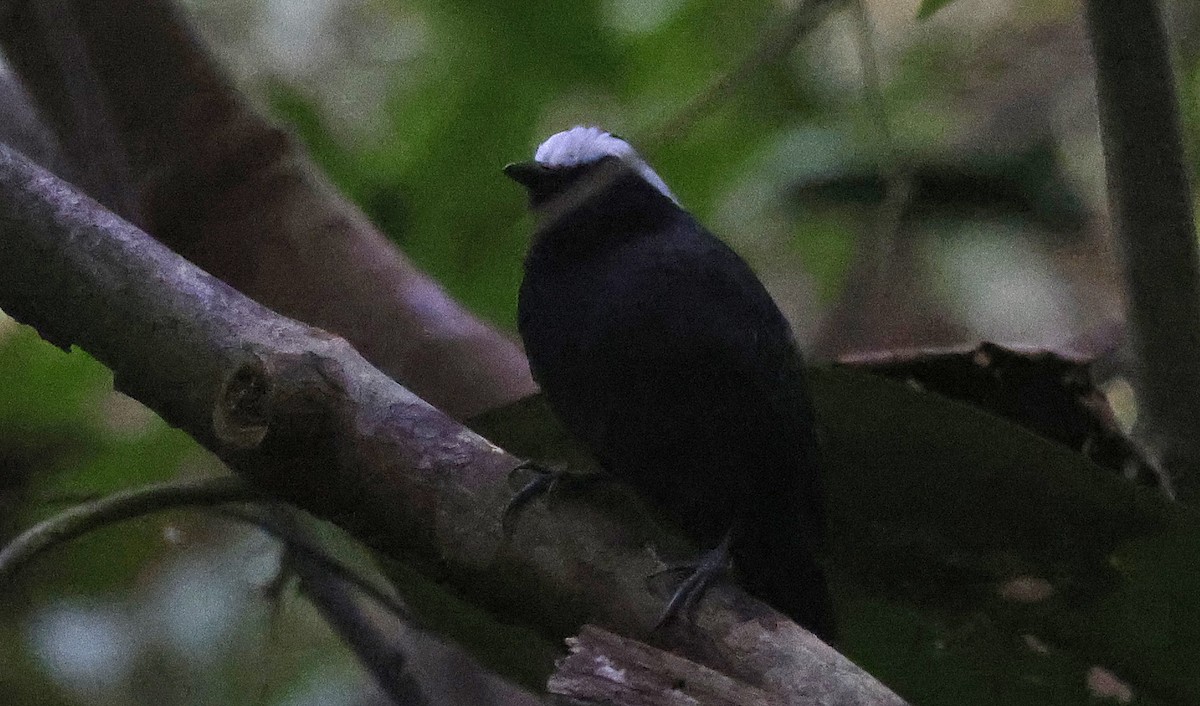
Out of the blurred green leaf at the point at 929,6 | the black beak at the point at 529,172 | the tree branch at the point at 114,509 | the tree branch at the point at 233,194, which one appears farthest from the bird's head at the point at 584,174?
the tree branch at the point at 114,509

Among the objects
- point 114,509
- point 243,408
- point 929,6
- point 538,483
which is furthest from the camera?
point 929,6

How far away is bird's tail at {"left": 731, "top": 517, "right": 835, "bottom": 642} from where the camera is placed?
1266 millimetres

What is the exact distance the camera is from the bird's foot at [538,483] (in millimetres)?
1023

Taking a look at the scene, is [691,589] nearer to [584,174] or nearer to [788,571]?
[788,571]

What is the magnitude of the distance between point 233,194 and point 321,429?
2.65ft

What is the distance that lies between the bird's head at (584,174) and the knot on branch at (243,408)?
1.75 feet

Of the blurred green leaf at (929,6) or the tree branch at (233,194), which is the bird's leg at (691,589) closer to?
the tree branch at (233,194)

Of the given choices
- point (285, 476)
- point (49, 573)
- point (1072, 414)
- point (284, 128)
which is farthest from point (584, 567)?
point (49, 573)

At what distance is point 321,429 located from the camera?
1000 millimetres

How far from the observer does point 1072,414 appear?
1.25 meters

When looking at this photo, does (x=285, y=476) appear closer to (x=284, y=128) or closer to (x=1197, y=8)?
(x=284, y=128)

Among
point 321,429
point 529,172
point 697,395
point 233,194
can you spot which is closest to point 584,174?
point 529,172

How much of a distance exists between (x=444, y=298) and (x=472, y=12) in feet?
1.39

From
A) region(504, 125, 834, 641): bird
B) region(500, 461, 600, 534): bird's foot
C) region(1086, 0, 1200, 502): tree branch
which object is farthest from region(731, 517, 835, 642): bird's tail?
region(1086, 0, 1200, 502): tree branch
